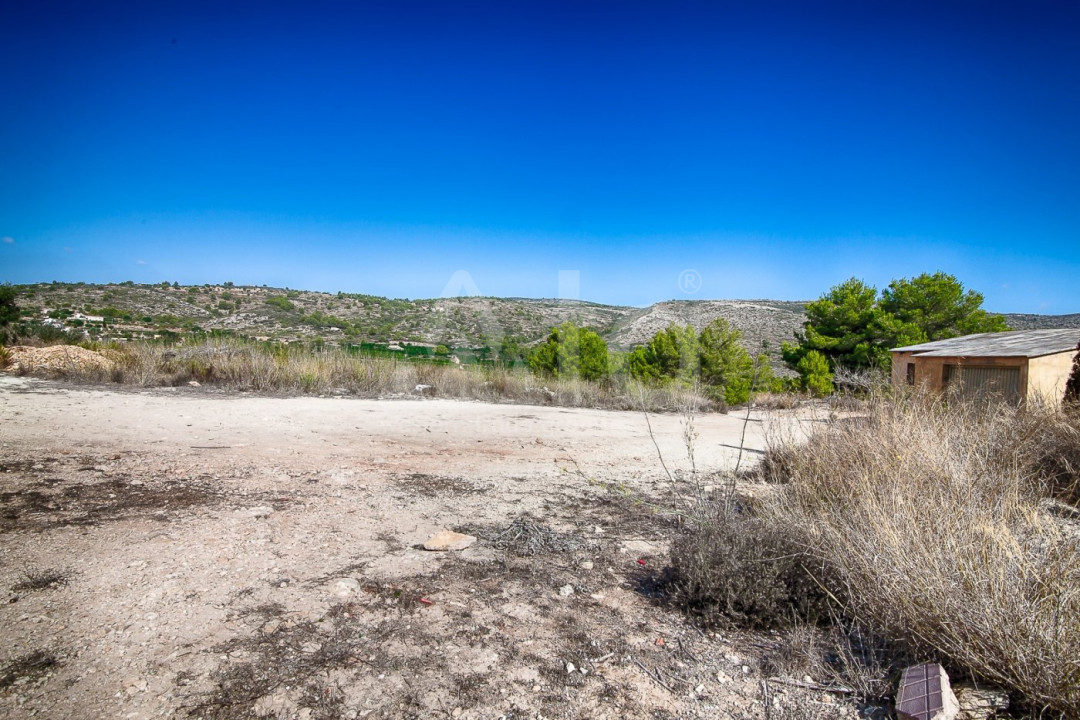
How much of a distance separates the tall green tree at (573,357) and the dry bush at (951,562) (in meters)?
12.4

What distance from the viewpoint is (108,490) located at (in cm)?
450

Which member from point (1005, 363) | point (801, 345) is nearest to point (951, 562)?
point (1005, 363)

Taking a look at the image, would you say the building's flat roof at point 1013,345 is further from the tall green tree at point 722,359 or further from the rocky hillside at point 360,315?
the rocky hillside at point 360,315

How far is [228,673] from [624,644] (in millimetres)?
1740

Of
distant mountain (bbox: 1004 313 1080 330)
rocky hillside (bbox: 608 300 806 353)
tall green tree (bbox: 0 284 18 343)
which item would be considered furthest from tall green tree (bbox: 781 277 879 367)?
tall green tree (bbox: 0 284 18 343)

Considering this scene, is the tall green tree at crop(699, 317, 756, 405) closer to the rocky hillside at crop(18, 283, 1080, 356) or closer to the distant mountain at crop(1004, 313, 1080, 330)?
the rocky hillside at crop(18, 283, 1080, 356)

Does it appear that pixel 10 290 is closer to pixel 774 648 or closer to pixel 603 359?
pixel 603 359

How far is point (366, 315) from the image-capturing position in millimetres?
35344

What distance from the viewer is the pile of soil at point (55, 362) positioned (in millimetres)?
11703

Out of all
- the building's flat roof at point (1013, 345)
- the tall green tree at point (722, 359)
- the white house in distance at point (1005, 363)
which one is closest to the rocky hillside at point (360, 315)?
the tall green tree at point (722, 359)

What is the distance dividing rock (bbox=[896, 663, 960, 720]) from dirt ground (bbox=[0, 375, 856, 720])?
0.26m

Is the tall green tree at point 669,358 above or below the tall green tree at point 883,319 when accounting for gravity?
below

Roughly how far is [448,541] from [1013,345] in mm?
13834

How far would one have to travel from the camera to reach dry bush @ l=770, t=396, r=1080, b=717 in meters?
2.01
